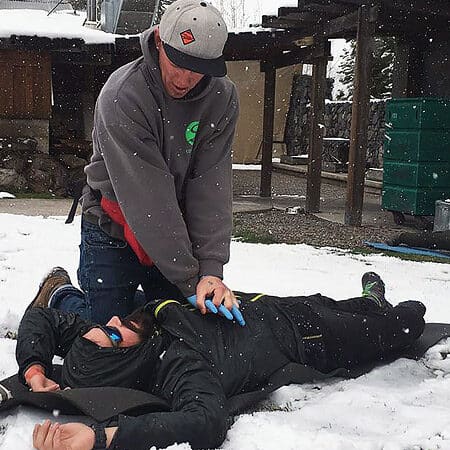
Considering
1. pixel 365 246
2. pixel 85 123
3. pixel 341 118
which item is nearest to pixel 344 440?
pixel 365 246

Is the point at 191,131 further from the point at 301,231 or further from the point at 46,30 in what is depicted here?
the point at 46,30

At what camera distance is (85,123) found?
1114cm

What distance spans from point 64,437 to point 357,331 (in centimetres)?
118

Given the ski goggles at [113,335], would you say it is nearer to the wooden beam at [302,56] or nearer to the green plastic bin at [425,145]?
the green plastic bin at [425,145]

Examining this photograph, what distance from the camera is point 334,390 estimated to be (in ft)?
7.78

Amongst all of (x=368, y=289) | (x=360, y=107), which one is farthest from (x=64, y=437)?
(x=360, y=107)

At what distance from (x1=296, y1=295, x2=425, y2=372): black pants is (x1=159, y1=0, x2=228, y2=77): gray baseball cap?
96 cm

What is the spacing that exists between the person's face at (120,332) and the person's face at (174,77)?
0.78 m

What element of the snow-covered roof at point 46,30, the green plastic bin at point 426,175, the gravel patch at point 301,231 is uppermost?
the snow-covered roof at point 46,30

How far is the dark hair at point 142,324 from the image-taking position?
2.17 m

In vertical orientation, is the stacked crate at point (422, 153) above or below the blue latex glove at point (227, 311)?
above

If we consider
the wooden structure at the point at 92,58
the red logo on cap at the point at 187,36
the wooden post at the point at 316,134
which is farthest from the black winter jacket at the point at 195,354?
the wooden structure at the point at 92,58

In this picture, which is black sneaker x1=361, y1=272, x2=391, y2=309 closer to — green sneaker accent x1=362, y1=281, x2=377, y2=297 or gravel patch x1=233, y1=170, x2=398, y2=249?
green sneaker accent x1=362, y1=281, x2=377, y2=297

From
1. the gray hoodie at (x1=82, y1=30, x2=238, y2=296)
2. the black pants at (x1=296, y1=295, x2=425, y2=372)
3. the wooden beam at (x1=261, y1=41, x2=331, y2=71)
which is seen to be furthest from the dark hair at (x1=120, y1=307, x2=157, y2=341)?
the wooden beam at (x1=261, y1=41, x2=331, y2=71)
